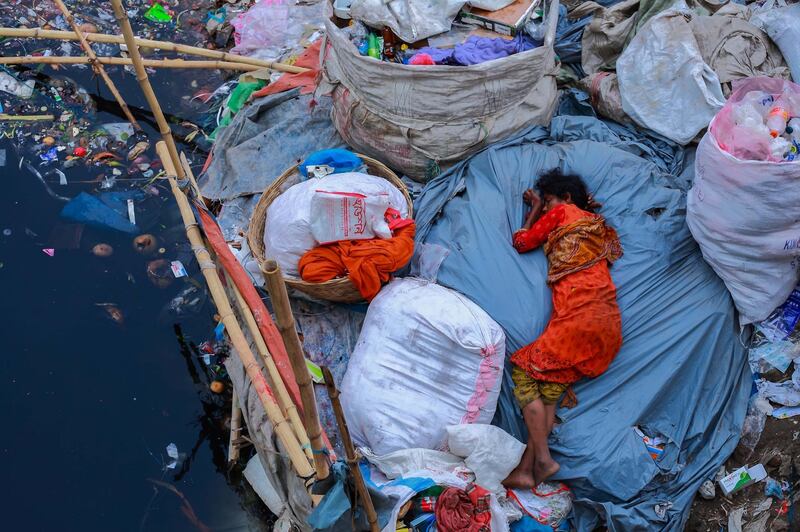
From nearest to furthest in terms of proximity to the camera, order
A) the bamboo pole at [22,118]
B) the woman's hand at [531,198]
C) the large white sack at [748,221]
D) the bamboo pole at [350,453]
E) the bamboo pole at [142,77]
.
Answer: the bamboo pole at [350,453] < the bamboo pole at [142,77] < the large white sack at [748,221] < the woman's hand at [531,198] < the bamboo pole at [22,118]

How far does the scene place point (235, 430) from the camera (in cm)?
307

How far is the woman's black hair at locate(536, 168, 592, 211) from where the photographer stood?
3.17 metres

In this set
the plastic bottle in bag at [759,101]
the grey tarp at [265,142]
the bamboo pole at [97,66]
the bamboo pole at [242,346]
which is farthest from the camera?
the bamboo pole at [97,66]

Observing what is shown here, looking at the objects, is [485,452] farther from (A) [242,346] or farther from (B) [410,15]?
(B) [410,15]

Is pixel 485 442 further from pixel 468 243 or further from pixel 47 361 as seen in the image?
pixel 47 361

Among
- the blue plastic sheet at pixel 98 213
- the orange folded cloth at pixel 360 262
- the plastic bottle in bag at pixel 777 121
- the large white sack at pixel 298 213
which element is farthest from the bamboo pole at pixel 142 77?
the plastic bottle in bag at pixel 777 121

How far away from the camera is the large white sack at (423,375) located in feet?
9.00

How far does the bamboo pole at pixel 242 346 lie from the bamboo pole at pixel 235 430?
0.56 m

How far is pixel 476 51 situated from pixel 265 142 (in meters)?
1.27

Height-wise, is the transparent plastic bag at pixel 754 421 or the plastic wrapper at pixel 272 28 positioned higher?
the plastic wrapper at pixel 272 28

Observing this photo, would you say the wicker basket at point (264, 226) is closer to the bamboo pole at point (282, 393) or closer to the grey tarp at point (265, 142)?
the grey tarp at point (265, 142)

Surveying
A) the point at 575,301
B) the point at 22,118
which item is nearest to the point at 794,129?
the point at 575,301

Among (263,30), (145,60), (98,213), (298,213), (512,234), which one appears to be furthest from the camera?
(263,30)

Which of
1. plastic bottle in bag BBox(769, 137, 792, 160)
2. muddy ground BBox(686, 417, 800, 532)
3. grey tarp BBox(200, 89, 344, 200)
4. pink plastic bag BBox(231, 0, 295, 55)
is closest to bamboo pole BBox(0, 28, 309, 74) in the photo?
grey tarp BBox(200, 89, 344, 200)
